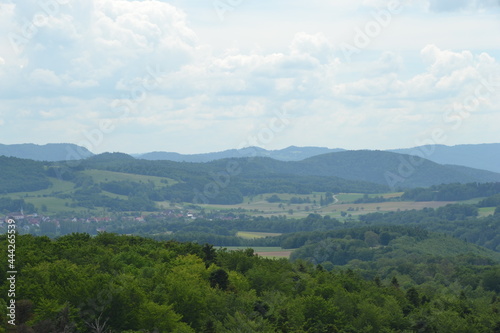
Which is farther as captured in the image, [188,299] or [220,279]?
[220,279]

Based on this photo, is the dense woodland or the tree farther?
the tree

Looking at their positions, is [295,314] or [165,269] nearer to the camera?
[295,314]

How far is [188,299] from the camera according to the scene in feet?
240

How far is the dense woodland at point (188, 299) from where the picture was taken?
61625 millimetres

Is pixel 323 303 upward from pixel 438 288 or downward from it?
upward

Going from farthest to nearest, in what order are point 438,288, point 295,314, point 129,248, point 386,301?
point 438,288, point 129,248, point 386,301, point 295,314

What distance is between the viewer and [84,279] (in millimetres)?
64188

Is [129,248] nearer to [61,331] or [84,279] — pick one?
[84,279]

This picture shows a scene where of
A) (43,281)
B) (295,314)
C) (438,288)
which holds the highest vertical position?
(43,281)

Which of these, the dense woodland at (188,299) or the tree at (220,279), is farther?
the tree at (220,279)

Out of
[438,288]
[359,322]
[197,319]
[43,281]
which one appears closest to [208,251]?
[359,322]

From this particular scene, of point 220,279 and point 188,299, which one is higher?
point 188,299

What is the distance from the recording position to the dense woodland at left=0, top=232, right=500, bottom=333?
6162 cm

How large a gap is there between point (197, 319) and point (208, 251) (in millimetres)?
48238
